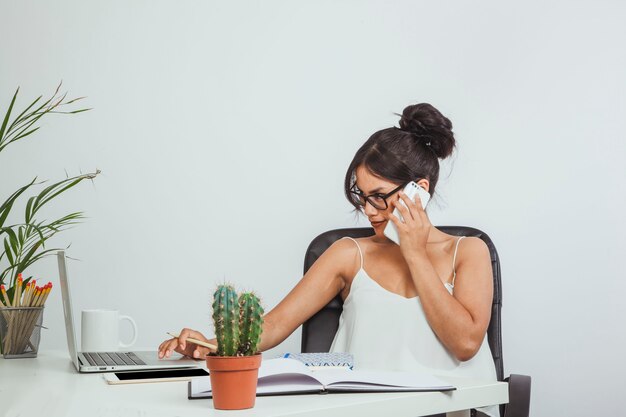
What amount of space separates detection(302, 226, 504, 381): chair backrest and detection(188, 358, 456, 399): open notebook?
0.93 metres

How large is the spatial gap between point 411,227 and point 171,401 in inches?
44.7

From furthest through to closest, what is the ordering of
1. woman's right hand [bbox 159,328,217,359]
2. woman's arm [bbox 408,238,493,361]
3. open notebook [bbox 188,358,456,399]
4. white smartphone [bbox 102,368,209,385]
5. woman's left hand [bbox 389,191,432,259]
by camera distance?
woman's left hand [bbox 389,191,432,259] → woman's arm [bbox 408,238,493,361] → woman's right hand [bbox 159,328,217,359] → white smartphone [bbox 102,368,209,385] → open notebook [bbox 188,358,456,399]

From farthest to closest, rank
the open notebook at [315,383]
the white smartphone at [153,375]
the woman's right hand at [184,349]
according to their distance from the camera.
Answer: the woman's right hand at [184,349], the white smartphone at [153,375], the open notebook at [315,383]

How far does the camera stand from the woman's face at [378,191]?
85.4 inches

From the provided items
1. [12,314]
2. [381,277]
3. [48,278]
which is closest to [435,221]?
[381,277]

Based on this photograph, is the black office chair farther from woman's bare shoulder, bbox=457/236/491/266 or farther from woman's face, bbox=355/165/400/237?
woman's face, bbox=355/165/400/237

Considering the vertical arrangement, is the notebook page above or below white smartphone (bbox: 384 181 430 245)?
below

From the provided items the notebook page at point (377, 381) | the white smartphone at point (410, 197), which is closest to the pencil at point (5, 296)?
the notebook page at point (377, 381)

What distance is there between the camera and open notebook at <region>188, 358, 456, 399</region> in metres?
1.14

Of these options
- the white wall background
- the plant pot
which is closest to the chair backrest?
the white wall background

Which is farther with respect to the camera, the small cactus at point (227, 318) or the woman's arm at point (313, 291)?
the woman's arm at point (313, 291)

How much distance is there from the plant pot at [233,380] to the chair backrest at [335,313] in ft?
3.97

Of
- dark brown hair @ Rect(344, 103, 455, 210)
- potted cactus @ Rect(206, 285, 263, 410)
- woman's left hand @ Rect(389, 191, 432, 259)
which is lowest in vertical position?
potted cactus @ Rect(206, 285, 263, 410)

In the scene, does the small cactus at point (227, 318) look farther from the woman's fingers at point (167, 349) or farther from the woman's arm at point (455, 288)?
the woman's arm at point (455, 288)
